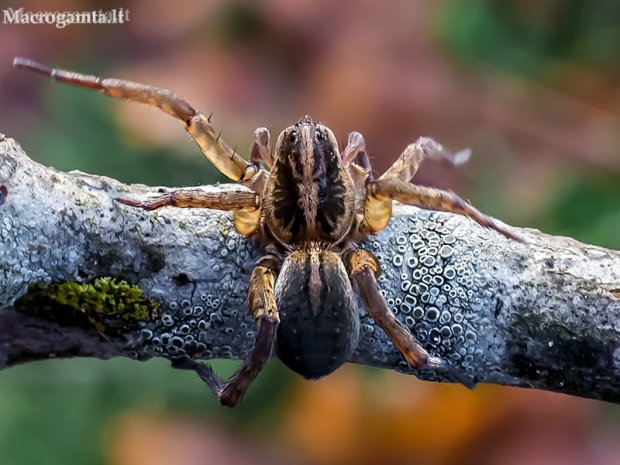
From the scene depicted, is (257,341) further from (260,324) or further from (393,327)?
(393,327)

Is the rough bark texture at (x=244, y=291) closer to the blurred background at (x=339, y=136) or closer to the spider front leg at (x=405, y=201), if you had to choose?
the spider front leg at (x=405, y=201)

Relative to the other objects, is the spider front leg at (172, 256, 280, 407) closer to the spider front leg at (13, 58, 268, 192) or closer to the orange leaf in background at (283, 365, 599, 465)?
the spider front leg at (13, 58, 268, 192)

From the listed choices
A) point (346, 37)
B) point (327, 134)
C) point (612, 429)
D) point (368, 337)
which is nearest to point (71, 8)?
point (346, 37)

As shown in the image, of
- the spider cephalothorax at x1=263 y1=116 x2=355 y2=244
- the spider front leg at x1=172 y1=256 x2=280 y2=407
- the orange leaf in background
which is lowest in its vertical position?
the orange leaf in background

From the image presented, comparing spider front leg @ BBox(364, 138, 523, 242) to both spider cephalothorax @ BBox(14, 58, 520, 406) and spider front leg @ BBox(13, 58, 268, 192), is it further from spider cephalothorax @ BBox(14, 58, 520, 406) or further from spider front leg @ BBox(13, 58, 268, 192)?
spider front leg @ BBox(13, 58, 268, 192)

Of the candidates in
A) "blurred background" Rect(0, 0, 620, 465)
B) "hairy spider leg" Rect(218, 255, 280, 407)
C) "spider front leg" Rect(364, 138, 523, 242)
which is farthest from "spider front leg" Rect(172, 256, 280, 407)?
"blurred background" Rect(0, 0, 620, 465)

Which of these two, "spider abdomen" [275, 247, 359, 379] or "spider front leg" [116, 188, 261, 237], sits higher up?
"spider front leg" [116, 188, 261, 237]

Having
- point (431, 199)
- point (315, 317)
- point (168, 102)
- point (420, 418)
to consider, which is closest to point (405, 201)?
point (431, 199)

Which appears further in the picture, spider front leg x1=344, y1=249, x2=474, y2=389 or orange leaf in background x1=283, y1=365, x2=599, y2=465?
orange leaf in background x1=283, y1=365, x2=599, y2=465
